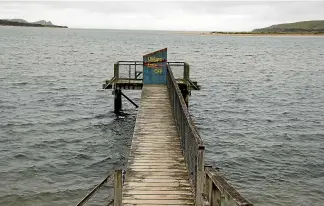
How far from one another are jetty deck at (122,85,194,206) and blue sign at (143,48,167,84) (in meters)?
7.36

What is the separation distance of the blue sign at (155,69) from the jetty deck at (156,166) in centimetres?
736

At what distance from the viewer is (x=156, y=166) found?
1230 cm

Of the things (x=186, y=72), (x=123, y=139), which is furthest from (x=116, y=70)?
(x=123, y=139)

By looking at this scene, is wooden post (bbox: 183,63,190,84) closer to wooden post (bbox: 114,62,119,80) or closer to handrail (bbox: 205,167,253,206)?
Answer: wooden post (bbox: 114,62,119,80)

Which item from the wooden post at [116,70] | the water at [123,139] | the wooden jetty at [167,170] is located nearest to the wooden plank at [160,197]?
the wooden jetty at [167,170]

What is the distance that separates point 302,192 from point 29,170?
1154cm

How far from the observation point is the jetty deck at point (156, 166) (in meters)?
10.3

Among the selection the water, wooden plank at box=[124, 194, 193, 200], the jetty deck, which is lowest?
the water

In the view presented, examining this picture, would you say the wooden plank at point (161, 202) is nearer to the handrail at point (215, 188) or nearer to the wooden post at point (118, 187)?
the wooden post at point (118, 187)

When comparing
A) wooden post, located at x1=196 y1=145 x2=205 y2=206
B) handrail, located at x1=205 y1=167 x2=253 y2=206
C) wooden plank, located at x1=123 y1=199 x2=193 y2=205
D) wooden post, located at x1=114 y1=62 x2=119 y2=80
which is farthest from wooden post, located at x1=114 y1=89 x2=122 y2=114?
handrail, located at x1=205 y1=167 x2=253 y2=206

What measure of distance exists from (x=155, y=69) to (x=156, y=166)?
13.9m

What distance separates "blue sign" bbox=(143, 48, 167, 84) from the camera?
25.6 meters

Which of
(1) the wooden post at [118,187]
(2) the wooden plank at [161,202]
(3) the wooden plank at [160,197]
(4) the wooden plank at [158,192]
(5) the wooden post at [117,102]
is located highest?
(1) the wooden post at [118,187]

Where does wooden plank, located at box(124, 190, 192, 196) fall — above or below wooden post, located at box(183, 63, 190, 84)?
below
